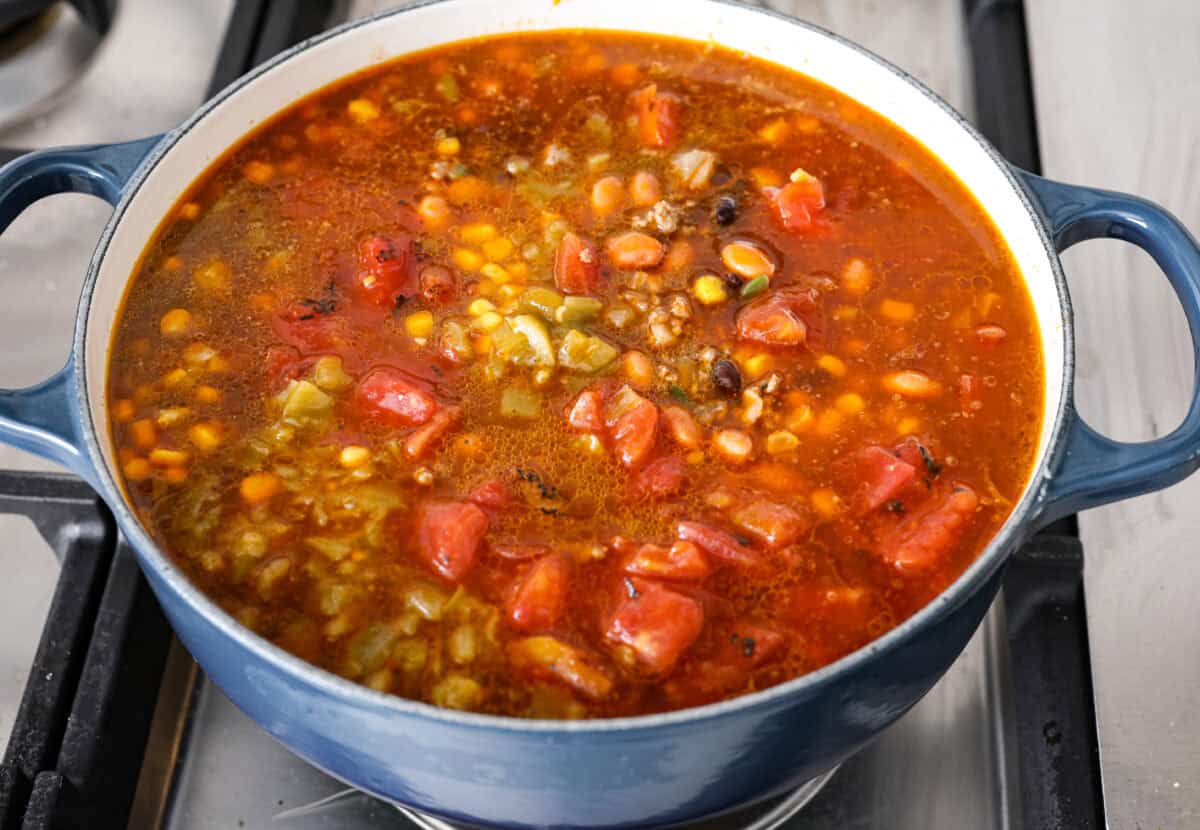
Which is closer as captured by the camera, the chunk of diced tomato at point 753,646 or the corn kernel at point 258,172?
the chunk of diced tomato at point 753,646

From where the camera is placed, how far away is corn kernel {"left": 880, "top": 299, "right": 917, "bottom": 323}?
2291mm

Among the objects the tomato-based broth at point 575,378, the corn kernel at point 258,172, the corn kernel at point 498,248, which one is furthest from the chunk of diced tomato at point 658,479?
the corn kernel at point 258,172

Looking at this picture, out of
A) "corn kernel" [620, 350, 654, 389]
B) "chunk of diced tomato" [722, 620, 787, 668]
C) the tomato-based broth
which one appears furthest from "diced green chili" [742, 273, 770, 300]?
"chunk of diced tomato" [722, 620, 787, 668]

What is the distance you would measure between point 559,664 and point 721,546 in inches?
12.4

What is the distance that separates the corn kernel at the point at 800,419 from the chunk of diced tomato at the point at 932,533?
0.76ft

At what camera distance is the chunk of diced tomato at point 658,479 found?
206 cm

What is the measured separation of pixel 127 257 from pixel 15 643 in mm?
843

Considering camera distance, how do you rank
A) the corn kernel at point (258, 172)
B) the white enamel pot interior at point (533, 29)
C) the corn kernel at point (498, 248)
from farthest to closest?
the corn kernel at point (258, 172)
the corn kernel at point (498, 248)
the white enamel pot interior at point (533, 29)

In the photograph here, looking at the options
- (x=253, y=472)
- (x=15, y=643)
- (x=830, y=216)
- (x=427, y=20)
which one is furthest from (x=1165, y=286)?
(x=15, y=643)

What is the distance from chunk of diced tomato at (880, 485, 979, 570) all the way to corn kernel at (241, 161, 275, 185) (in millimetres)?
1351

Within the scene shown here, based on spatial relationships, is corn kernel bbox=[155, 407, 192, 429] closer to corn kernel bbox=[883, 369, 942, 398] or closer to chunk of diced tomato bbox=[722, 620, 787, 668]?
chunk of diced tomato bbox=[722, 620, 787, 668]

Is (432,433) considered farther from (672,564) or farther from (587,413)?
(672,564)

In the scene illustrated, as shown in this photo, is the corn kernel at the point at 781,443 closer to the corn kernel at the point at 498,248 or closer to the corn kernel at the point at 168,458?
the corn kernel at the point at 498,248

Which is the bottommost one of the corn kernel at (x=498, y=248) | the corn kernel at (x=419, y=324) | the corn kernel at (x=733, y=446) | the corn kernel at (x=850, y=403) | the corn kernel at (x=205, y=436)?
the corn kernel at (x=205, y=436)
